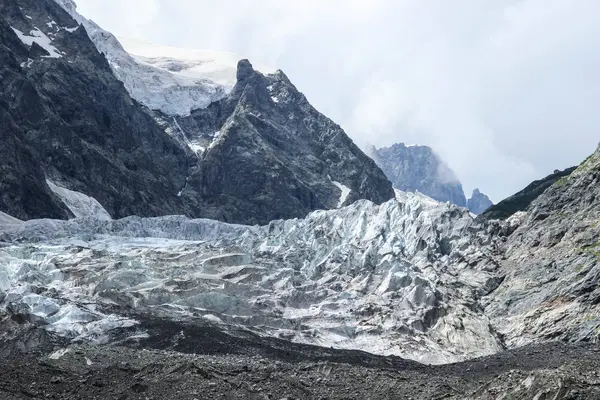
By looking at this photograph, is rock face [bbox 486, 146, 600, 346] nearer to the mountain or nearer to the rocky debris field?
the mountain

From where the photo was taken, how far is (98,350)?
69.4 metres

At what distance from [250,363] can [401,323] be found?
5607 cm

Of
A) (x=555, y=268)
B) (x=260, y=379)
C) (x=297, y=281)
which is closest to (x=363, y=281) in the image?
(x=297, y=281)

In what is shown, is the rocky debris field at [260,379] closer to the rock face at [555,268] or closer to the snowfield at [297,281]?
the rock face at [555,268]

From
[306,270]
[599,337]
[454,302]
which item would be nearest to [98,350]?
[599,337]

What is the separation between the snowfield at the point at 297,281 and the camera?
111125 millimetres

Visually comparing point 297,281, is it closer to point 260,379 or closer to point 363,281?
point 363,281

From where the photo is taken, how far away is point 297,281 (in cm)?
13938

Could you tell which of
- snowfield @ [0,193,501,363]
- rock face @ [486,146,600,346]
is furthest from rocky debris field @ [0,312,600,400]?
snowfield @ [0,193,501,363]

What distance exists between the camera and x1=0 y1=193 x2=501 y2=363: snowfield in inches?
4375

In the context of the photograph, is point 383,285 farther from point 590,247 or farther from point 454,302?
point 590,247

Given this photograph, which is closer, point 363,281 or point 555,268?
point 555,268

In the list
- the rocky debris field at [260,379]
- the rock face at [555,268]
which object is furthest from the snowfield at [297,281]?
the rocky debris field at [260,379]

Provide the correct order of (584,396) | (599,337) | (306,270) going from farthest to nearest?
(306,270)
(599,337)
(584,396)
